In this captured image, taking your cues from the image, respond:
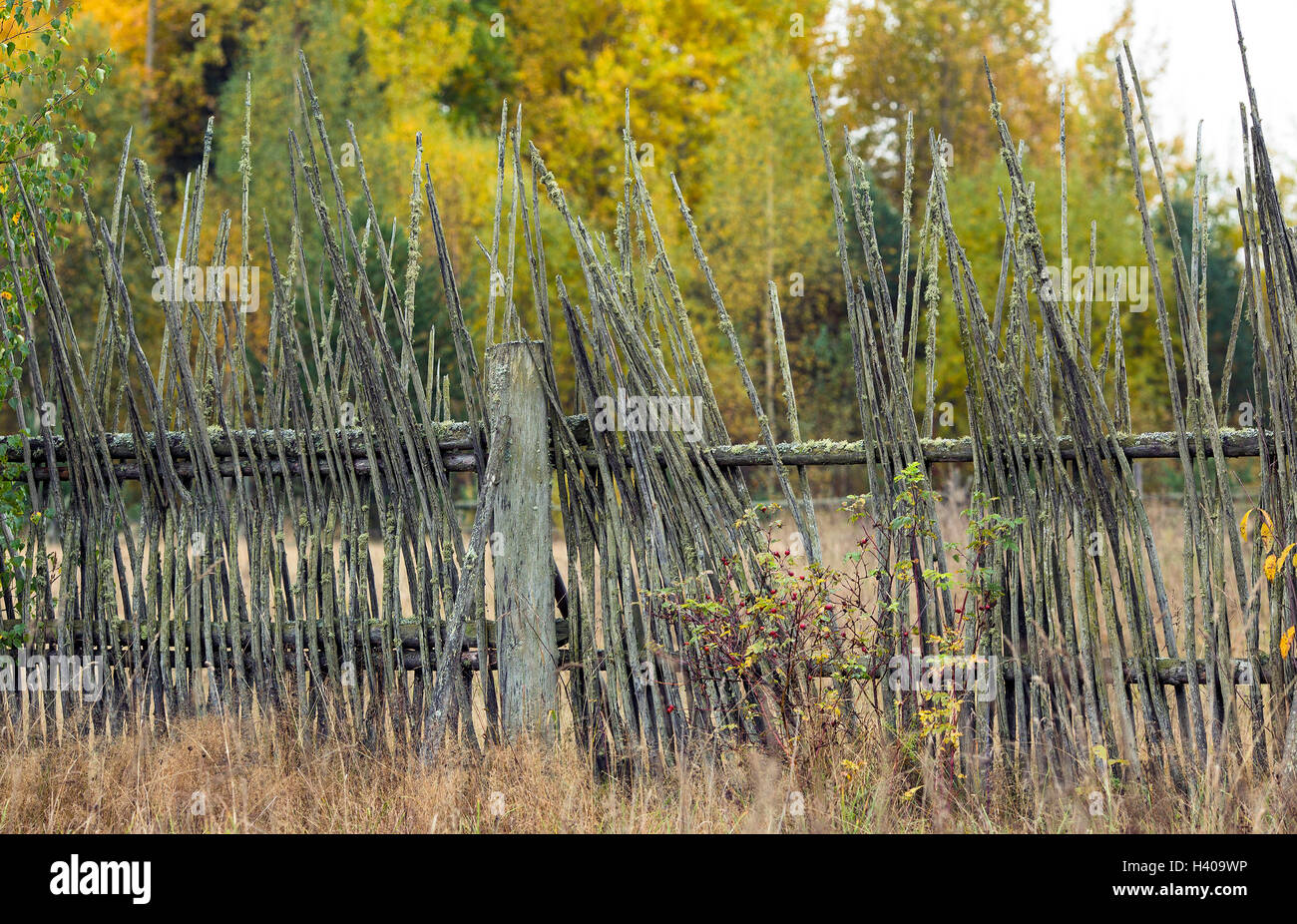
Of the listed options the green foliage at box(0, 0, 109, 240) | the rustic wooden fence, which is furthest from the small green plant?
the green foliage at box(0, 0, 109, 240)

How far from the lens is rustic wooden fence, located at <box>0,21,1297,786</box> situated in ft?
8.69

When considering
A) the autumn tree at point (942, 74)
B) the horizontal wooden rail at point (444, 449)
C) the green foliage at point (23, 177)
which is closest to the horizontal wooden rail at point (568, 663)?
the green foliage at point (23, 177)

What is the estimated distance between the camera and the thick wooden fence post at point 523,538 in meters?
2.98

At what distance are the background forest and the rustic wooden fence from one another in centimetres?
730

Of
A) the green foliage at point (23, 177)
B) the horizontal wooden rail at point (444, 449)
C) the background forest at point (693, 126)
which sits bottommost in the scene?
the horizontal wooden rail at point (444, 449)

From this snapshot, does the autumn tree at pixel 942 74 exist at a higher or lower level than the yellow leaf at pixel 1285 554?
higher

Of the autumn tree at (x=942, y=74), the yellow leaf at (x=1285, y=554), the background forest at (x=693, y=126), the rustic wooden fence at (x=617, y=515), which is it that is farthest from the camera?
the autumn tree at (x=942, y=74)

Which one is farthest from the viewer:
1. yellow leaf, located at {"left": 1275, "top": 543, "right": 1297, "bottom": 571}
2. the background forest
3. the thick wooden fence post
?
the background forest

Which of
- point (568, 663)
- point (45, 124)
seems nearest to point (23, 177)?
point (45, 124)

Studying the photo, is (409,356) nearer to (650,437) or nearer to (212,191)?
(650,437)

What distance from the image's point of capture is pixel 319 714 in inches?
126

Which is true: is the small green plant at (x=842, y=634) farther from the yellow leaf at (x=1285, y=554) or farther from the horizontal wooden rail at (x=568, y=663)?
the yellow leaf at (x=1285, y=554)

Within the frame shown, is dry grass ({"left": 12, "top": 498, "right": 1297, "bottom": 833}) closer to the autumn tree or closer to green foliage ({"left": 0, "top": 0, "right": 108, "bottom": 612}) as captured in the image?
green foliage ({"left": 0, "top": 0, "right": 108, "bottom": 612})

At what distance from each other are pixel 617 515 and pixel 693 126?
14886mm
